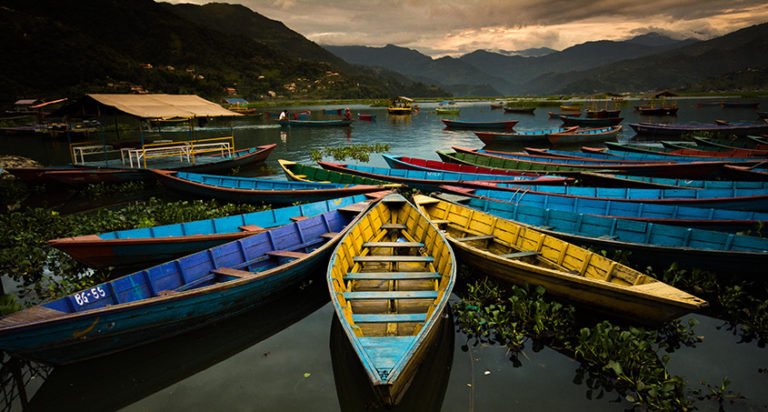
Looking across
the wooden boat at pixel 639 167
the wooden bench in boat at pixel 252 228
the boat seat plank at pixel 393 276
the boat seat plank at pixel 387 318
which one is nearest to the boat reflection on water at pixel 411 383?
the boat seat plank at pixel 387 318

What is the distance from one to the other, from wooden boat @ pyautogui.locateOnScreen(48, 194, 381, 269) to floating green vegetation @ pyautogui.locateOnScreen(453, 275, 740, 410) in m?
6.34

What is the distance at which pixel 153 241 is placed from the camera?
9.27m

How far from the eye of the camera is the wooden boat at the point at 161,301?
571 cm

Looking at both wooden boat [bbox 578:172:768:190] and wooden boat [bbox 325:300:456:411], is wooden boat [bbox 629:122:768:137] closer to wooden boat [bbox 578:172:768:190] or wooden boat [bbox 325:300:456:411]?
wooden boat [bbox 578:172:768:190]

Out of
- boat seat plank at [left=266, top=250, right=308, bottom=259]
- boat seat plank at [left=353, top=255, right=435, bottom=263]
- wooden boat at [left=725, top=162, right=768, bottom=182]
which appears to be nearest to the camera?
boat seat plank at [left=353, top=255, right=435, bottom=263]

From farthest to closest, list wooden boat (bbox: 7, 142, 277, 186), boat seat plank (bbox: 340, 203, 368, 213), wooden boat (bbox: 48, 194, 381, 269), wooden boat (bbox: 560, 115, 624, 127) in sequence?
wooden boat (bbox: 560, 115, 624, 127), wooden boat (bbox: 7, 142, 277, 186), boat seat plank (bbox: 340, 203, 368, 213), wooden boat (bbox: 48, 194, 381, 269)

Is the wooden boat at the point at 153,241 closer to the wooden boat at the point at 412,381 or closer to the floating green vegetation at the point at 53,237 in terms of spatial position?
the floating green vegetation at the point at 53,237

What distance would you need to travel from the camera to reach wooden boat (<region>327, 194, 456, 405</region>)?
5.00 m

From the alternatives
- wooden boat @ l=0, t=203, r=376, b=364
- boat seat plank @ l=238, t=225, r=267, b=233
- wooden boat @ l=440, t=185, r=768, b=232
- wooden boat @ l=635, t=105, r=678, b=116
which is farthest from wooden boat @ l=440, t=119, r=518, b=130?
wooden boat @ l=0, t=203, r=376, b=364

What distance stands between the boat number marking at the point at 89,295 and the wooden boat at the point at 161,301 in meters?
0.01

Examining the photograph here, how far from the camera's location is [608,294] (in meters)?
6.91

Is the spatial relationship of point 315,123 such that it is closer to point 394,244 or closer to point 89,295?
point 394,244

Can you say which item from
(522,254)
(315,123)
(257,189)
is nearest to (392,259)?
(522,254)

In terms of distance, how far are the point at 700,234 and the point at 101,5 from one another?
23356 cm
